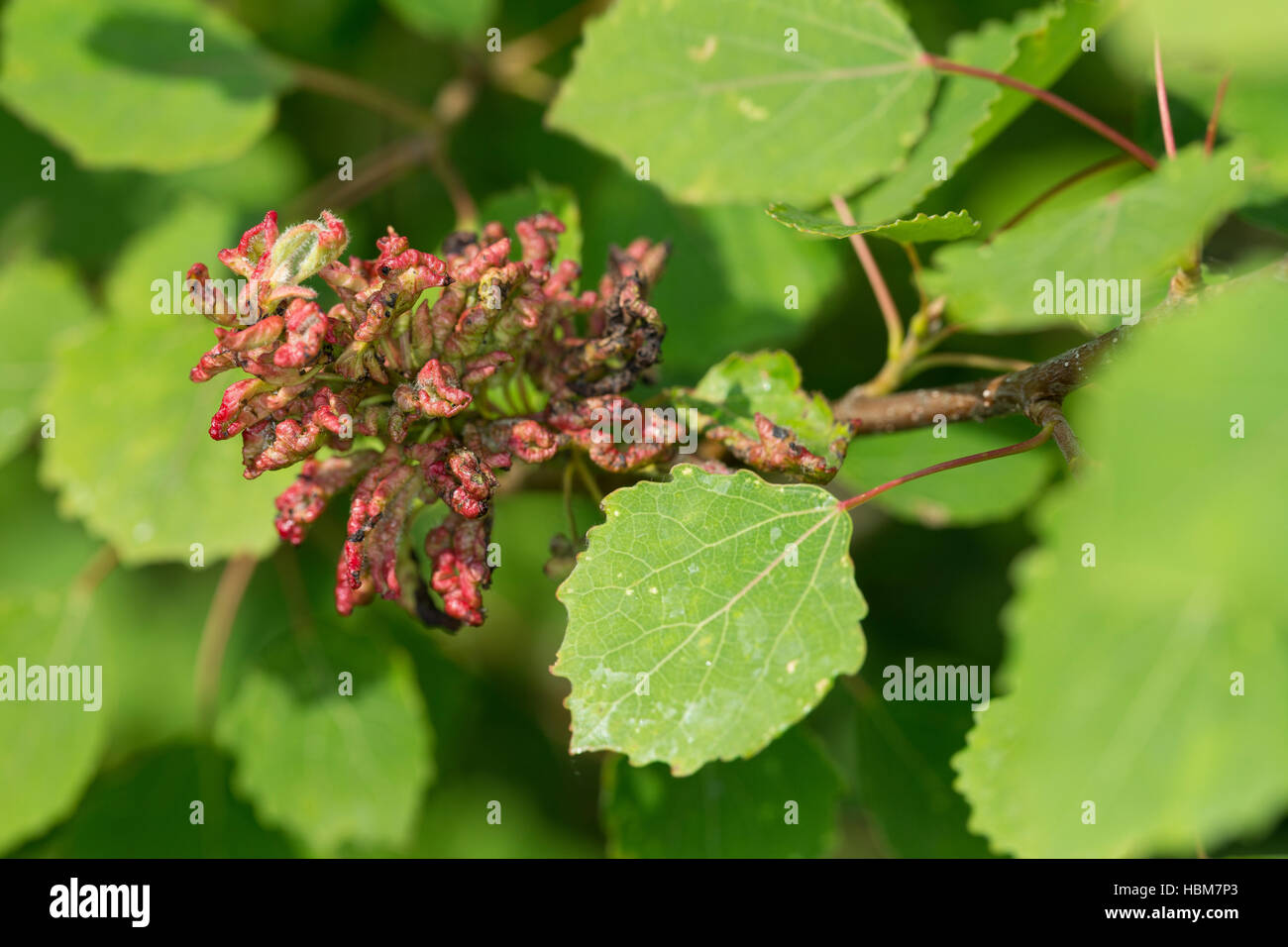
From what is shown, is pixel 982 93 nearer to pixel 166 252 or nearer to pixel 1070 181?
pixel 1070 181

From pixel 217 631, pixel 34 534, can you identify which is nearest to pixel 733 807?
pixel 217 631

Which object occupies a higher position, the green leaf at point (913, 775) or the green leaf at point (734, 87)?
the green leaf at point (734, 87)

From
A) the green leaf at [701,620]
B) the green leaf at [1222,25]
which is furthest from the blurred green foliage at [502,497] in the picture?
the green leaf at [701,620]

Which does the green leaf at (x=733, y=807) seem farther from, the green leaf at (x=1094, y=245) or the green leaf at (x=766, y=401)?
the green leaf at (x=1094, y=245)

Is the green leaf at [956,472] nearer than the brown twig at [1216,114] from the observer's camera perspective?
No

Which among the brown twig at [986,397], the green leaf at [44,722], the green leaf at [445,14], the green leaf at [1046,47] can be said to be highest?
the green leaf at [445,14]

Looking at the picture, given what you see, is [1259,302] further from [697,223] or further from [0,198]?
[0,198]

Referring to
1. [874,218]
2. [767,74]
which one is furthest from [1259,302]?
[767,74]
